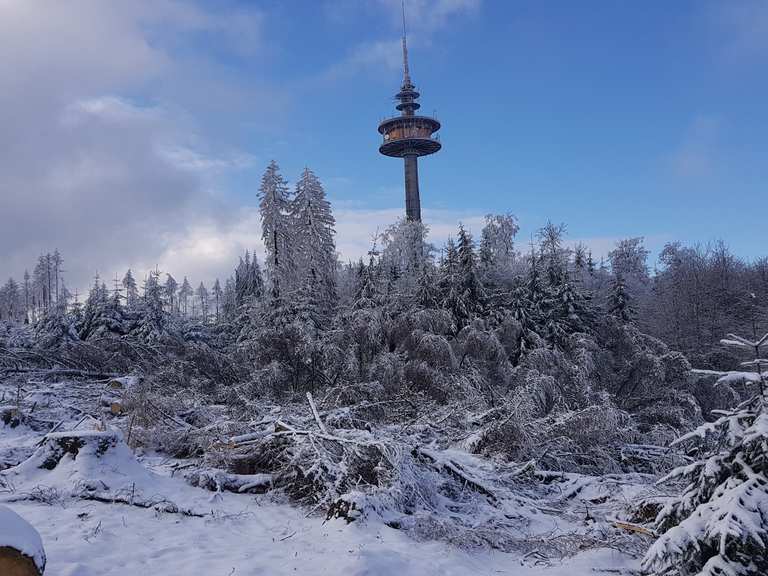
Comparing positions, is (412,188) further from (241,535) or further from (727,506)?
(727,506)

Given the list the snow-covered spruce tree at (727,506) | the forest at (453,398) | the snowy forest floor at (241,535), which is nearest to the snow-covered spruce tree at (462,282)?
the forest at (453,398)

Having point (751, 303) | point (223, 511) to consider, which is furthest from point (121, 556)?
point (751, 303)

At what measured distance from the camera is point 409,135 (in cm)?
6331

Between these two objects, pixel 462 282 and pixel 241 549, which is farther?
pixel 462 282

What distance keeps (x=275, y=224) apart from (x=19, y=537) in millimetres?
28649

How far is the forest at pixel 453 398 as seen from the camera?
14.1 feet

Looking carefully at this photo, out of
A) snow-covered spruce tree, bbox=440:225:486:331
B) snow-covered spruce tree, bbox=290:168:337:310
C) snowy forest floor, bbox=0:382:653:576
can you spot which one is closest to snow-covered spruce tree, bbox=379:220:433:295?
snow-covered spruce tree, bbox=290:168:337:310

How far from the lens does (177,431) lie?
9.63m

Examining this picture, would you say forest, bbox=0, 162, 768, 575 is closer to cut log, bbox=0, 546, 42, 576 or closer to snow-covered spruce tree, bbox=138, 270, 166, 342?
snow-covered spruce tree, bbox=138, 270, 166, 342

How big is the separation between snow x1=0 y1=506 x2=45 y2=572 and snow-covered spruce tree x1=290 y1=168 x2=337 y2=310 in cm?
2554

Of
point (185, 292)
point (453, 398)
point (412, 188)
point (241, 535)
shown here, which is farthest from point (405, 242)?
point (185, 292)

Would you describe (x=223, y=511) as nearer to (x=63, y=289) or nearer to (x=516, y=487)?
(x=516, y=487)

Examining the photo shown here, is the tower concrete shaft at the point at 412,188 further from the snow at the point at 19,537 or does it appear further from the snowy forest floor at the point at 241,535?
the snow at the point at 19,537

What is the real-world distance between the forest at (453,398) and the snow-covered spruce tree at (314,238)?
0.43ft
